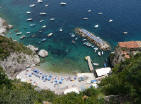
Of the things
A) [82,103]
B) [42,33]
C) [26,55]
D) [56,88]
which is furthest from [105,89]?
[42,33]

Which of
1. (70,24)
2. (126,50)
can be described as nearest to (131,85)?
(126,50)

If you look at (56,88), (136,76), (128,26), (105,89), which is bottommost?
(56,88)

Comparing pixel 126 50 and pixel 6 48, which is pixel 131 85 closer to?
pixel 126 50

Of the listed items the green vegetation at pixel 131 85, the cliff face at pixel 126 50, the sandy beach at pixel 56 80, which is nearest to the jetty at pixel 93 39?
the cliff face at pixel 126 50

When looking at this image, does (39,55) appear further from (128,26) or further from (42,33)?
(128,26)

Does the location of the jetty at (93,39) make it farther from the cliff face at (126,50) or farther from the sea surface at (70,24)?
the cliff face at (126,50)
